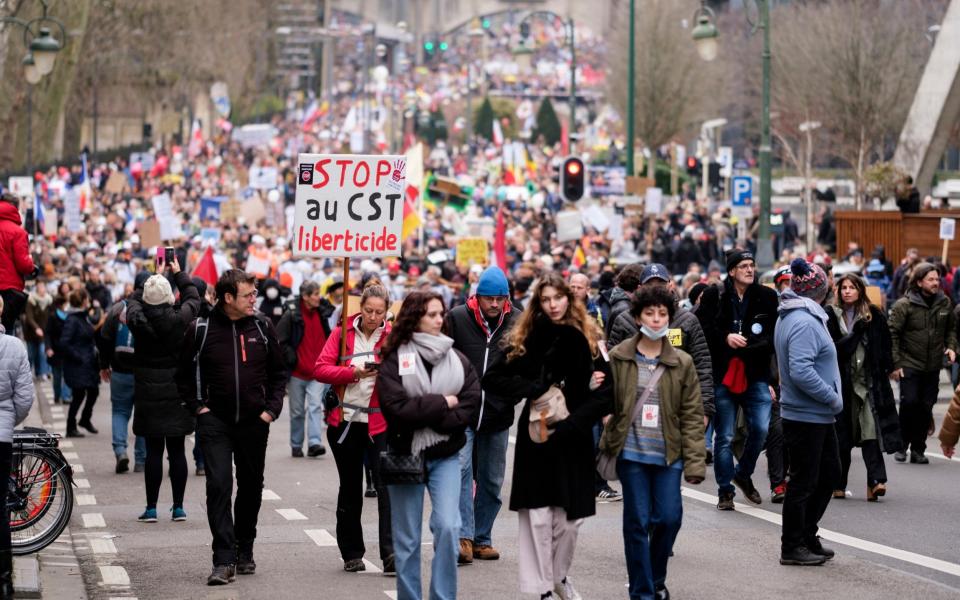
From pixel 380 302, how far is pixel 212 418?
1.13 meters

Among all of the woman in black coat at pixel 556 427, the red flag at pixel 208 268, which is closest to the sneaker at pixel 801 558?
the woman in black coat at pixel 556 427

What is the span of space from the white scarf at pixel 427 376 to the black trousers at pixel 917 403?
7.49 metres

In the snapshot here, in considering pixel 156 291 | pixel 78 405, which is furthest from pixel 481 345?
pixel 78 405

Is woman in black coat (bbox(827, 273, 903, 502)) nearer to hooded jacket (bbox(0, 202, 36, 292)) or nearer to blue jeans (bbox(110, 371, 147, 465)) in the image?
hooded jacket (bbox(0, 202, 36, 292))

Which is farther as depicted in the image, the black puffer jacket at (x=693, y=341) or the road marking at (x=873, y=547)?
the black puffer jacket at (x=693, y=341)

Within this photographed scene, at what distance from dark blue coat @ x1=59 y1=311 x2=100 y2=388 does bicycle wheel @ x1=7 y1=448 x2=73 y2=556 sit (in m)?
8.04

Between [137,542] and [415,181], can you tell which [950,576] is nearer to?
[137,542]

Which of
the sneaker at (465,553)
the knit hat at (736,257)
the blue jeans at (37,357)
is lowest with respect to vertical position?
the blue jeans at (37,357)

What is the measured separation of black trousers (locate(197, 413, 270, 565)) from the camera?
9953mm

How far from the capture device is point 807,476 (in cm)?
1001

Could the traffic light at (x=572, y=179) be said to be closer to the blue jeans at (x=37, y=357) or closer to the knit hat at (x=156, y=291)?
the blue jeans at (x=37, y=357)

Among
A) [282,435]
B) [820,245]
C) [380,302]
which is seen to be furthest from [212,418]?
[820,245]

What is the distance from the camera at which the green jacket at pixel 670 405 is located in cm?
870

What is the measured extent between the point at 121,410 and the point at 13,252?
343cm
